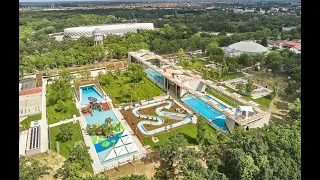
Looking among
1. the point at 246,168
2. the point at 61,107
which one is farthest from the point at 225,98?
the point at 61,107

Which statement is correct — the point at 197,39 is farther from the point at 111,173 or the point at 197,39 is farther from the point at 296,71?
the point at 111,173

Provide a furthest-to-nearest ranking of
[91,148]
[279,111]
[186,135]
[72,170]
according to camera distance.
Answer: [279,111]
[186,135]
[91,148]
[72,170]

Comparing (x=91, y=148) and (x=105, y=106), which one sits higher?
(x=105, y=106)

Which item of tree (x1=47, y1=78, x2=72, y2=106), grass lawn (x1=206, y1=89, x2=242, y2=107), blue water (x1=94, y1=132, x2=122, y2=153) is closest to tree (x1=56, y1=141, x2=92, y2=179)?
blue water (x1=94, y1=132, x2=122, y2=153)

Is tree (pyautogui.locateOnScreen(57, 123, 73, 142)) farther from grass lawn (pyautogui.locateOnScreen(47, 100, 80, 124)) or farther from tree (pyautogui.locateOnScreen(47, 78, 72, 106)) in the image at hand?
tree (pyautogui.locateOnScreen(47, 78, 72, 106))

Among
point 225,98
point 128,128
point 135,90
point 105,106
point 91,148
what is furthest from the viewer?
point 135,90

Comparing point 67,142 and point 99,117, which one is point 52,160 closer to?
point 67,142

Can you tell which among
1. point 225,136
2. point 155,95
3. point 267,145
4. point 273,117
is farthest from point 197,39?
point 267,145
